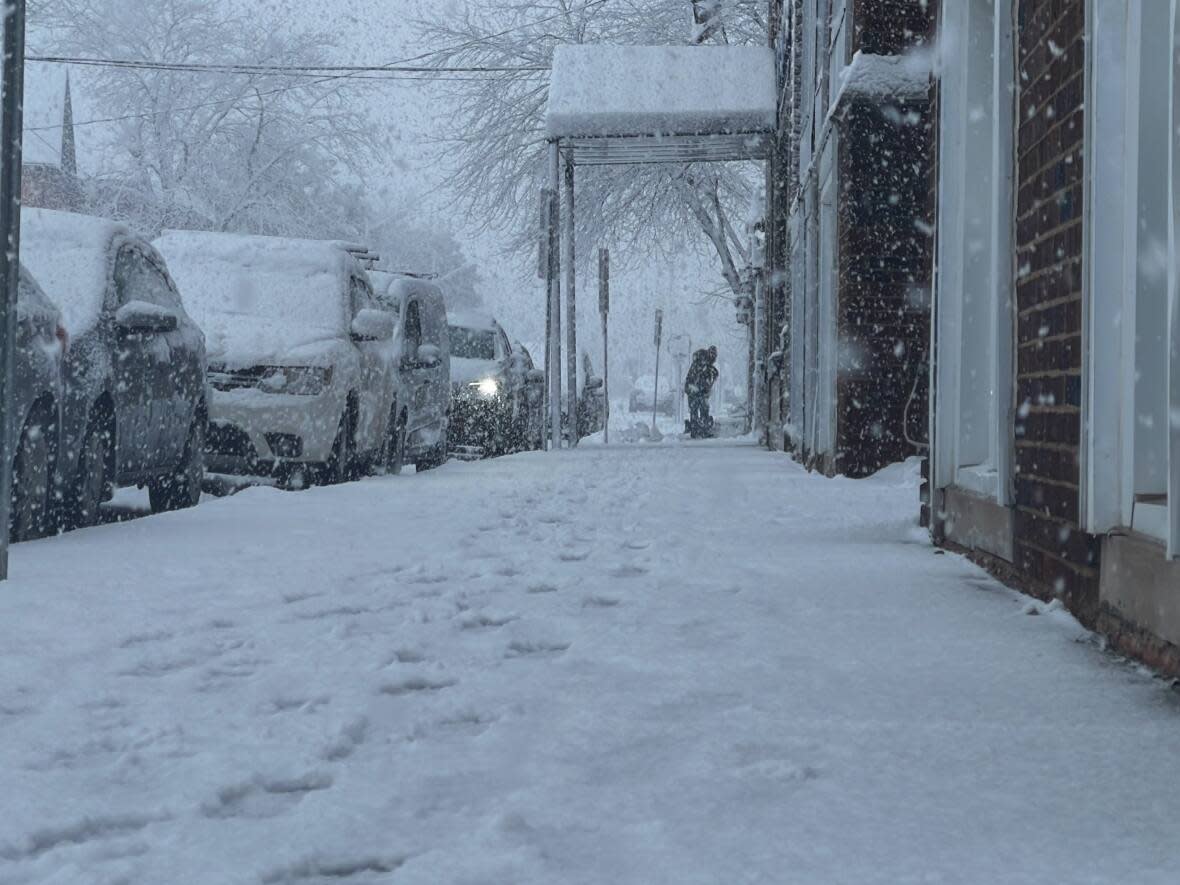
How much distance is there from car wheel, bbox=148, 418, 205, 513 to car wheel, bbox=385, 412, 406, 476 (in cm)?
350

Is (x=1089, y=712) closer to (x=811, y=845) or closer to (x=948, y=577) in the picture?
(x=811, y=845)

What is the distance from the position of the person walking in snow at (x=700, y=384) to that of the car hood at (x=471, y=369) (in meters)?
10.0

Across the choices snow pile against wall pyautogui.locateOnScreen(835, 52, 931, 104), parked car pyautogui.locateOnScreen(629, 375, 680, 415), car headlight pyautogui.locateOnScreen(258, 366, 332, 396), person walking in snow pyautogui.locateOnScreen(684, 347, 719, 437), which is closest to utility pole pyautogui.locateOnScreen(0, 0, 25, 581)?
car headlight pyautogui.locateOnScreen(258, 366, 332, 396)

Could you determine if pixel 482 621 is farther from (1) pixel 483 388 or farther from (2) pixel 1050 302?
(1) pixel 483 388

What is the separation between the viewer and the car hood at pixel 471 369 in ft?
59.4

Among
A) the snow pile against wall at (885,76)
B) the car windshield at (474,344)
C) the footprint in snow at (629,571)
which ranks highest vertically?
the snow pile against wall at (885,76)

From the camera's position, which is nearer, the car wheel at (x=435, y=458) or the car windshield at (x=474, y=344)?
the car wheel at (x=435, y=458)

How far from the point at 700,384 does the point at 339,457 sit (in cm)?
1886

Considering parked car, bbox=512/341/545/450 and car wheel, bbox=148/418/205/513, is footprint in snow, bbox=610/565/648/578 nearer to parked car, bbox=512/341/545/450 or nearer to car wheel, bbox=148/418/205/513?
car wheel, bbox=148/418/205/513

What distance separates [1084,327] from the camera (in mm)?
3904

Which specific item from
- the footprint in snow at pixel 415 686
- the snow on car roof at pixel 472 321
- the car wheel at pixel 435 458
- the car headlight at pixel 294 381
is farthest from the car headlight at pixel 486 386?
the footprint in snow at pixel 415 686

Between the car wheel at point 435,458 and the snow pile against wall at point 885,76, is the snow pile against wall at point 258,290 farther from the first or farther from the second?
the snow pile against wall at point 885,76

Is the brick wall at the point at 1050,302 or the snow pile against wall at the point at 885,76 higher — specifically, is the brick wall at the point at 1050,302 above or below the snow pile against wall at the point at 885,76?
below

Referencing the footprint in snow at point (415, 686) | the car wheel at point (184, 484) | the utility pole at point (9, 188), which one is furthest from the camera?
the car wheel at point (184, 484)
